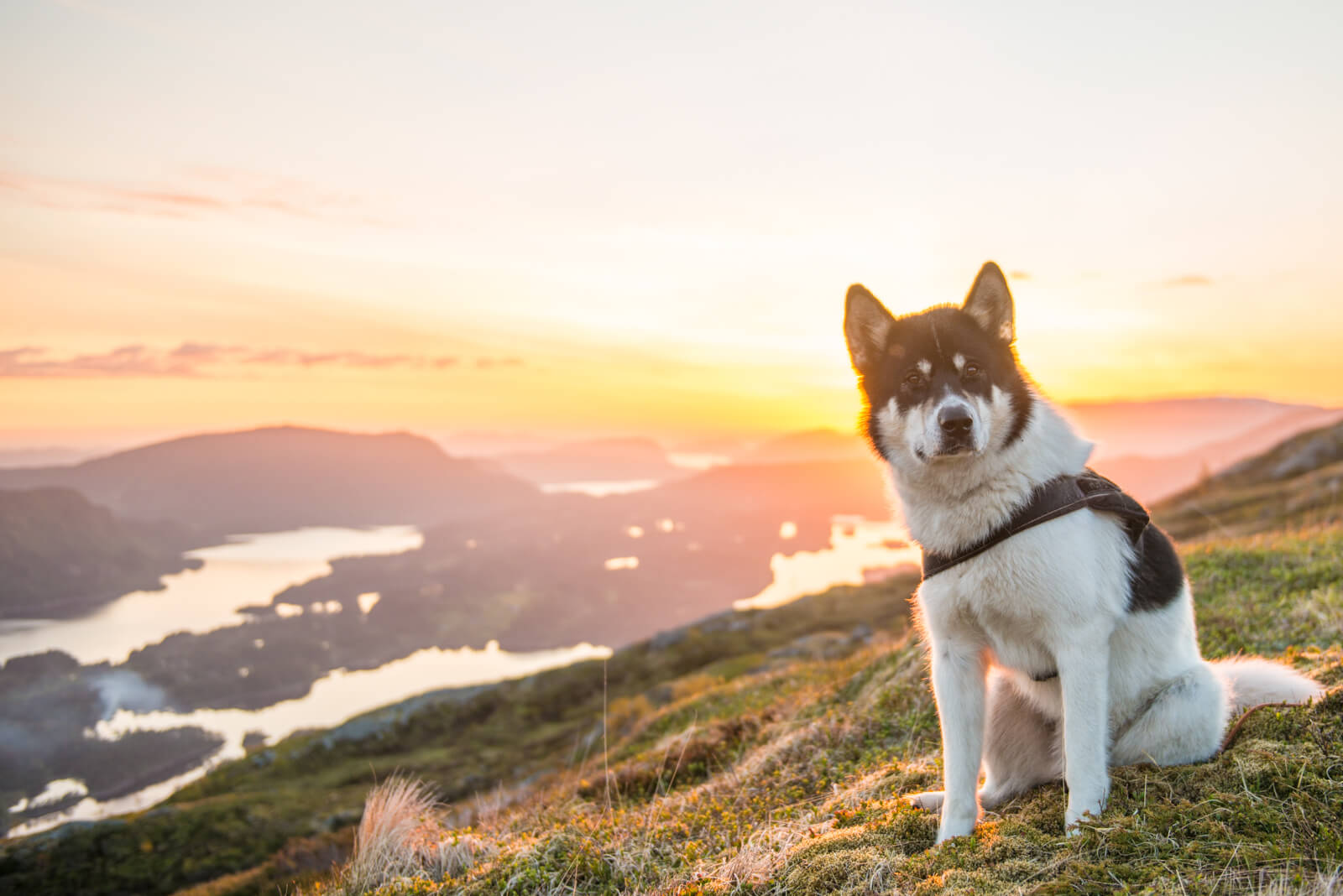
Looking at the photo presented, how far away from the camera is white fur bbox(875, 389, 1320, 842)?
13.1ft

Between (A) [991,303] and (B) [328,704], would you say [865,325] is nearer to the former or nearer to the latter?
(A) [991,303]

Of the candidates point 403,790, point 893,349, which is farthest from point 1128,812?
point 403,790

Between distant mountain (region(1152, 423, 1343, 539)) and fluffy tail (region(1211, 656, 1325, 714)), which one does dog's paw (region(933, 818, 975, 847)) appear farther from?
distant mountain (region(1152, 423, 1343, 539))

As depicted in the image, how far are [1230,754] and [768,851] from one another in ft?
9.54

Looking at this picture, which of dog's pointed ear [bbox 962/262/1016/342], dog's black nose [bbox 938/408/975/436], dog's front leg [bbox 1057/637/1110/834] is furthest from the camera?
dog's pointed ear [bbox 962/262/1016/342]

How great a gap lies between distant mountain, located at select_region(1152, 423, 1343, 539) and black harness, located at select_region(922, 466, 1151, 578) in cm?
2351

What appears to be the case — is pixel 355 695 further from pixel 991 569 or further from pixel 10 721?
pixel 991 569

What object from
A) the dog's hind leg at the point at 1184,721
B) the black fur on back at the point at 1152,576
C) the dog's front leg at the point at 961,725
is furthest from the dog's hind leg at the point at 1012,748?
the black fur on back at the point at 1152,576

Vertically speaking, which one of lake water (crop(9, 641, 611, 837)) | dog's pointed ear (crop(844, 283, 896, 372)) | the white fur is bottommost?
lake water (crop(9, 641, 611, 837))

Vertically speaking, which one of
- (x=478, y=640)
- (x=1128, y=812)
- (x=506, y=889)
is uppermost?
(x=1128, y=812)

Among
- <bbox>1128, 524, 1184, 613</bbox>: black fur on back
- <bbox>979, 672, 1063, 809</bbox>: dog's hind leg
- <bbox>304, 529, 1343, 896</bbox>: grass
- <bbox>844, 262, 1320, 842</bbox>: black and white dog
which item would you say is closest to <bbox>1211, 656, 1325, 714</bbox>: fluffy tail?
<bbox>844, 262, 1320, 842</bbox>: black and white dog

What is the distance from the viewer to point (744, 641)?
47.4 meters

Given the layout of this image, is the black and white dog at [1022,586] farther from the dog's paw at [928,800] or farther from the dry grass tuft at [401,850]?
the dry grass tuft at [401,850]

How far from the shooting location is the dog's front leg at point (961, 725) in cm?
430
